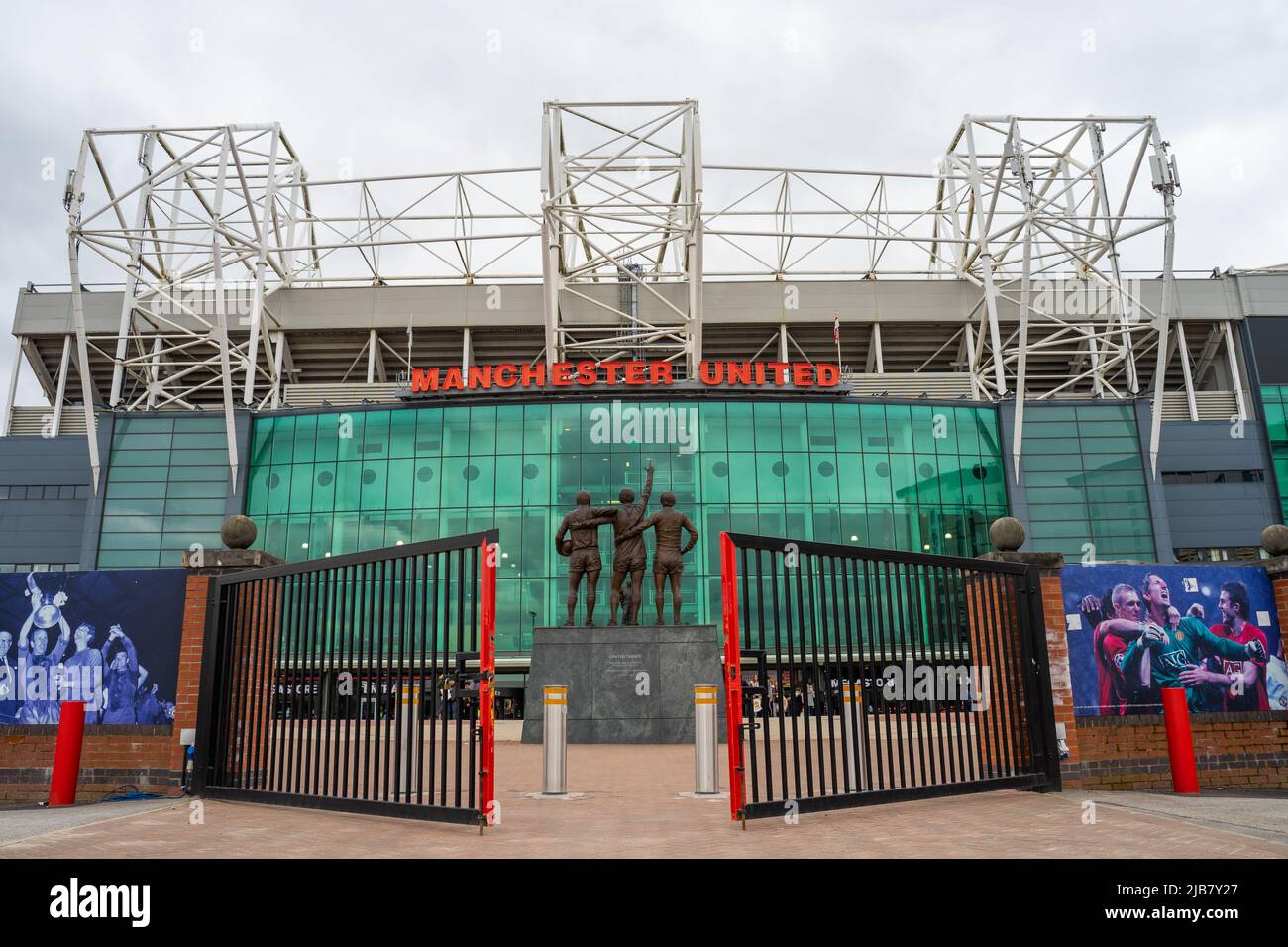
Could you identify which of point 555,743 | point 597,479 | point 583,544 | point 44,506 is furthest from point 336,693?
point 44,506

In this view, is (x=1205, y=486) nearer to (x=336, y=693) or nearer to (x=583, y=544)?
(x=583, y=544)

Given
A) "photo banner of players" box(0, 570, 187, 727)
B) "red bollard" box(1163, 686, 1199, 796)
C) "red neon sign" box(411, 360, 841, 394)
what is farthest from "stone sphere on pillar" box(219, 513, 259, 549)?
"red neon sign" box(411, 360, 841, 394)

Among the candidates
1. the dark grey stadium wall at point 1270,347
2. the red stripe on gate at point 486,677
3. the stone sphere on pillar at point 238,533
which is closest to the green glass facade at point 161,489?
the stone sphere on pillar at point 238,533

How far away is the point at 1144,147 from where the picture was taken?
3784cm

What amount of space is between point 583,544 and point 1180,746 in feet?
39.7

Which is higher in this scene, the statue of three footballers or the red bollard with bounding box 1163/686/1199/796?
the statue of three footballers

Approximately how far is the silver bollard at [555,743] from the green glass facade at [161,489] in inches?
1241

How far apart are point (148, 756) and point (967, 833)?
9.39 metres

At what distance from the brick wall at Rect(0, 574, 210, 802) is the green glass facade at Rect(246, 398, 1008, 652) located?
2414 centimetres

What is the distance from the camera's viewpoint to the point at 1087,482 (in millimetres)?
38344

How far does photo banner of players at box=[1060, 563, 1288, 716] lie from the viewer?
11.9m

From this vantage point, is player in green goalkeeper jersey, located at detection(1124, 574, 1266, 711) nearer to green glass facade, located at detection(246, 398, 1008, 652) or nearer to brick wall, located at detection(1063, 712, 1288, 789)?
brick wall, located at detection(1063, 712, 1288, 789)

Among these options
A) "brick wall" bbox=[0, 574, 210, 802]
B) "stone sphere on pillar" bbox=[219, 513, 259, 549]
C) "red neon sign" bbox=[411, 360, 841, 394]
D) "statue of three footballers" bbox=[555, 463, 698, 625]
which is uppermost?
"red neon sign" bbox=[411, 360, 841, 394]

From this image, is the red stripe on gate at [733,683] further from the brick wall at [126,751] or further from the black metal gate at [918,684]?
the brick wall at [126,751]
